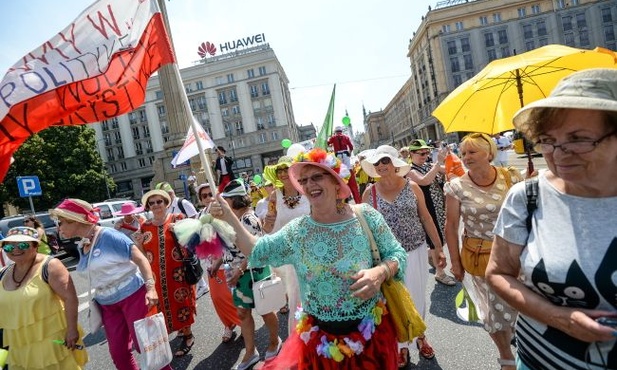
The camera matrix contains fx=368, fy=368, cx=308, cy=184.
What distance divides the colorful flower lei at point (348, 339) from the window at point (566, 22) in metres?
85.7

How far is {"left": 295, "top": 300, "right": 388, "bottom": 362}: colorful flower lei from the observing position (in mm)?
2156

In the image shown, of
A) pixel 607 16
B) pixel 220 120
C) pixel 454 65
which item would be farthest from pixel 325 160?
pixel 607 16

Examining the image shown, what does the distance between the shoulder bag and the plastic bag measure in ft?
6.85

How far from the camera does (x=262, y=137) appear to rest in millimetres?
68750

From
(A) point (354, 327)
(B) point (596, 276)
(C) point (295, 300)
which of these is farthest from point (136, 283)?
(B) point (596, 276)

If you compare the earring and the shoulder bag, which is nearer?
the shoulder bag

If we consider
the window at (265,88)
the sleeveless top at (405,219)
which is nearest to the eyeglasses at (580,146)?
the sleeveless top at (405,219)

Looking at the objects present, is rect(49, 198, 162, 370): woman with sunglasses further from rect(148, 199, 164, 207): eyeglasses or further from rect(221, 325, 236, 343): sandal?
rect(221, 325, 236, 343): sandal

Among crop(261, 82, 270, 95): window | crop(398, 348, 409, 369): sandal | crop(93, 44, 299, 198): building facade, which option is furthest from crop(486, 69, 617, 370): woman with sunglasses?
crop(261, 82, 270, 95): window

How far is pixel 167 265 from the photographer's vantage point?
14.7 ft

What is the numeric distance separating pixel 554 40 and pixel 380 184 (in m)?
80.1

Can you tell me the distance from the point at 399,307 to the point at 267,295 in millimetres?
1326

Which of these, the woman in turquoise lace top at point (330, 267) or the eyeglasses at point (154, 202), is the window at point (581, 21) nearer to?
the eyeglasses at point (154, 202)

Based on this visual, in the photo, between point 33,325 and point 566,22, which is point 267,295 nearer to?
point 33,325
